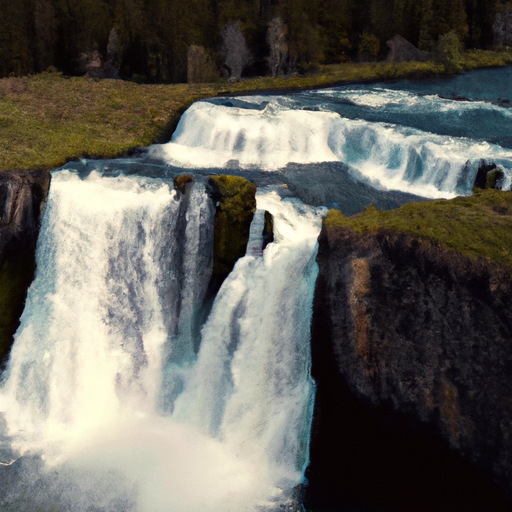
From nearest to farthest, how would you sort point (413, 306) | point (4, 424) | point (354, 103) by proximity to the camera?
1. point (413, 306)
2. point (4, 424)
3. point (354, 103)

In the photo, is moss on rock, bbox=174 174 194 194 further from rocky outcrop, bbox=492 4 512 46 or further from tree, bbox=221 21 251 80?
rocky outcrop, bbox=492 4 512 46

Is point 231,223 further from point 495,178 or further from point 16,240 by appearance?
point 495,178

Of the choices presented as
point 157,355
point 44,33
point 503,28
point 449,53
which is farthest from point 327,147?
point 503,28

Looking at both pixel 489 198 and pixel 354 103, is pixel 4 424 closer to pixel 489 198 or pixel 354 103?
pixel 489 198

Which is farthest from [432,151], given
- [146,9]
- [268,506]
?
[146,9]

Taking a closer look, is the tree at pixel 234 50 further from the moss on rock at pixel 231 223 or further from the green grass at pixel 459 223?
the green grass at pixel 459 223
